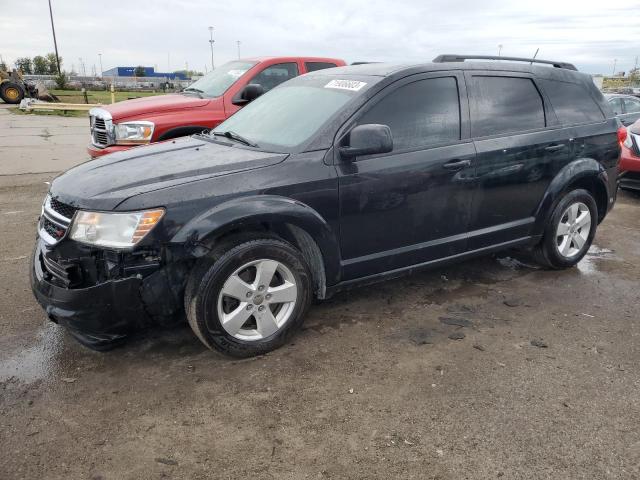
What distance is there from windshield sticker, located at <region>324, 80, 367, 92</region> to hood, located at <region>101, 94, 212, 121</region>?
10.6ft

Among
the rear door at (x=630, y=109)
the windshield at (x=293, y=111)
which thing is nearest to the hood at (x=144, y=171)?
the windshield at (x=293, y=111)

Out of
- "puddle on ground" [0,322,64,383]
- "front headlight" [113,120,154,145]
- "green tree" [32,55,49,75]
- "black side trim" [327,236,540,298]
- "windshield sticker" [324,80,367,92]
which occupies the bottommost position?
"puddle on ground" [0,322,64,383]

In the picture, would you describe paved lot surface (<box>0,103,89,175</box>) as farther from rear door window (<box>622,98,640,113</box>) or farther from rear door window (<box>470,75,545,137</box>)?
rear door window (<box>622,98,640,113</box>)

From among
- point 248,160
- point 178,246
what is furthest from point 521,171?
point 178,246

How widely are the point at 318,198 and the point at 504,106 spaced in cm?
185

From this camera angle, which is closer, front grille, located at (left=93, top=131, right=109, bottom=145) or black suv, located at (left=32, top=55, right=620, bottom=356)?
black suv, located at (left=32, top=55, right=620, bottom=356)

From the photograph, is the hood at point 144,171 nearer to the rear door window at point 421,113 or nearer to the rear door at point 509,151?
the rear door window at point 421,113

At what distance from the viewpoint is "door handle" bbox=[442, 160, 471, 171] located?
12.0 feet

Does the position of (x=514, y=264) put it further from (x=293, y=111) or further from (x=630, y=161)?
(x=630, y=161)

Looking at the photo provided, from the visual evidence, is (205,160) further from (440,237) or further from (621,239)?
(621,239)

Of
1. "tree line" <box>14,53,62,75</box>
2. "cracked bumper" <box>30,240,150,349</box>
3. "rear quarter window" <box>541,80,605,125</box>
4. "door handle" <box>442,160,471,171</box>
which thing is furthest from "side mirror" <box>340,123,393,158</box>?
"tree line" <box>14,53,62,75</box>

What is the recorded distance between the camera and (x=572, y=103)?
4.46 metres

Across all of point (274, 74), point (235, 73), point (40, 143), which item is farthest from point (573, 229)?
point (40, 143)

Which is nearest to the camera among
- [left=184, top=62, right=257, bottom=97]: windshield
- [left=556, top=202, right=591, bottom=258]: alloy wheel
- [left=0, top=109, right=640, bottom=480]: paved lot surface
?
[left=0, top=109, right=640, bottom=480]: paved lot surface
